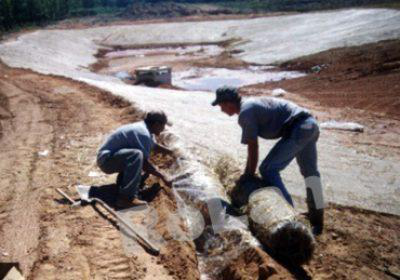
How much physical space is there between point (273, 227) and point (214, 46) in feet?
119

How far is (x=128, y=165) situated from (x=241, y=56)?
2462 centimetres

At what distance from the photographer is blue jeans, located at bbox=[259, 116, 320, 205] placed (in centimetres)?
465

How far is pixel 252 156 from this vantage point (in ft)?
15.8

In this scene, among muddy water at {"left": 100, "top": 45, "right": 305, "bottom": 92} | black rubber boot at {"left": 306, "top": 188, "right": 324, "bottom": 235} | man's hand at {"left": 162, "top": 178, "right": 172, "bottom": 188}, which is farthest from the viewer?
muddy water at {"left": 100, "top": 45, "right": 305, "bottom": 92}

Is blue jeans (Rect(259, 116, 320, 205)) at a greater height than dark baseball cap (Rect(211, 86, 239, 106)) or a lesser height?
lesser

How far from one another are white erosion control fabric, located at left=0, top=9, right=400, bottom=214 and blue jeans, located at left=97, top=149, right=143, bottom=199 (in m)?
1.64

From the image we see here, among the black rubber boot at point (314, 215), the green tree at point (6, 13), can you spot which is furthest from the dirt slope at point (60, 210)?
the green tree at point (6, 13)

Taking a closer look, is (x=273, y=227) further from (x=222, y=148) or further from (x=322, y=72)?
(x=322, y=72)

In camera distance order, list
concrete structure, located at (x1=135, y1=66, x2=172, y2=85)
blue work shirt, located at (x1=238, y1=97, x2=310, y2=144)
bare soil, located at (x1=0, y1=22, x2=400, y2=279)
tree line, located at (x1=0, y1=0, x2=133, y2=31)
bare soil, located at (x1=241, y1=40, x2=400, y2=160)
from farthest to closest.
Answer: tree line, located at (x1=0, y1=0, x2=133, y2=31) < concrete structure, located at (x1=135, y1=66, x2=172, y2=85) < bare soil, located at (x1=241, y1=40, x2=400, y2=160) < blue work shirt, located at (x1=238, y1=97, x2=310, y2=144) < bare soil, located at (x1=0, y1=22, x2=400, y2=279)

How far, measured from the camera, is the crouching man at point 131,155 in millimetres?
5488

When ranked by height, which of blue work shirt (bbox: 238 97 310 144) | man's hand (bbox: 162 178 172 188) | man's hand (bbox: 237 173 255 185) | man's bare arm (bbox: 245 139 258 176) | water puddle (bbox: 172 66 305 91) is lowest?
water puddle (bbox: 172 66 305 91)

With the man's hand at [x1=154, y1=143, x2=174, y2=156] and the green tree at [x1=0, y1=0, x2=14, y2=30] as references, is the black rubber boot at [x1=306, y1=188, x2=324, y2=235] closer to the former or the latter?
the man's hand at [x1=154, y1=143, x2=174, y2=156]

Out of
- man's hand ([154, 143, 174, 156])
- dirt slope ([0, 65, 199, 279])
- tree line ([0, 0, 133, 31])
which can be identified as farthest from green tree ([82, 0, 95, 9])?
man's hand ([154, 143, 174, 156])

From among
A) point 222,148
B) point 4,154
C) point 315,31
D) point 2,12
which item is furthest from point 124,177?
point 2,12
